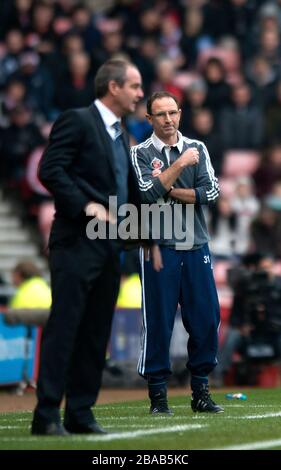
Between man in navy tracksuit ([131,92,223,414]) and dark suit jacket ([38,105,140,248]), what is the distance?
4.76ft

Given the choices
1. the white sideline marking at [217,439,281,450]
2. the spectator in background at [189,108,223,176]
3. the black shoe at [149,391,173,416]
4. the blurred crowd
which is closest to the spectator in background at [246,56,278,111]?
the blurred crowd

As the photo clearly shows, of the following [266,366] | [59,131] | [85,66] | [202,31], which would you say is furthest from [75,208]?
[202,31]

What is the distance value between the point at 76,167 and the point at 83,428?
1.51m

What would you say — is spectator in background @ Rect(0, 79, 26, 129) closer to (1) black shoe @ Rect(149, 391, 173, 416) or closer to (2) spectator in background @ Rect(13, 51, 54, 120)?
(2) spectator in background @ Rect(13, 51, 54, 120)

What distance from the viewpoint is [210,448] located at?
750 cm

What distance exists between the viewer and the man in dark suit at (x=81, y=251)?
7836mm

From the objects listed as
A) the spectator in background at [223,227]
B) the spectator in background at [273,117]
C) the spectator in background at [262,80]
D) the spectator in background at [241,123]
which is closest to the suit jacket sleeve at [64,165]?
the spectator in background at [223,227]

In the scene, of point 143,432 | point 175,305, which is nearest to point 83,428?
point 143,432

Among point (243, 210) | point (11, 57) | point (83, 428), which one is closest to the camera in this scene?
point (83, 428)

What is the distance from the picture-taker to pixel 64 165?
309 inches

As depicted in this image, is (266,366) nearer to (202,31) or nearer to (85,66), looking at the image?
(85,66)

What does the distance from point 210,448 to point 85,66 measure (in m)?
12.3

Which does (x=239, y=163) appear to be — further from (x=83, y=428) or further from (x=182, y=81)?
(x=83, y=428)

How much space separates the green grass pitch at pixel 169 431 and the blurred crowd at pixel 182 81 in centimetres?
743
